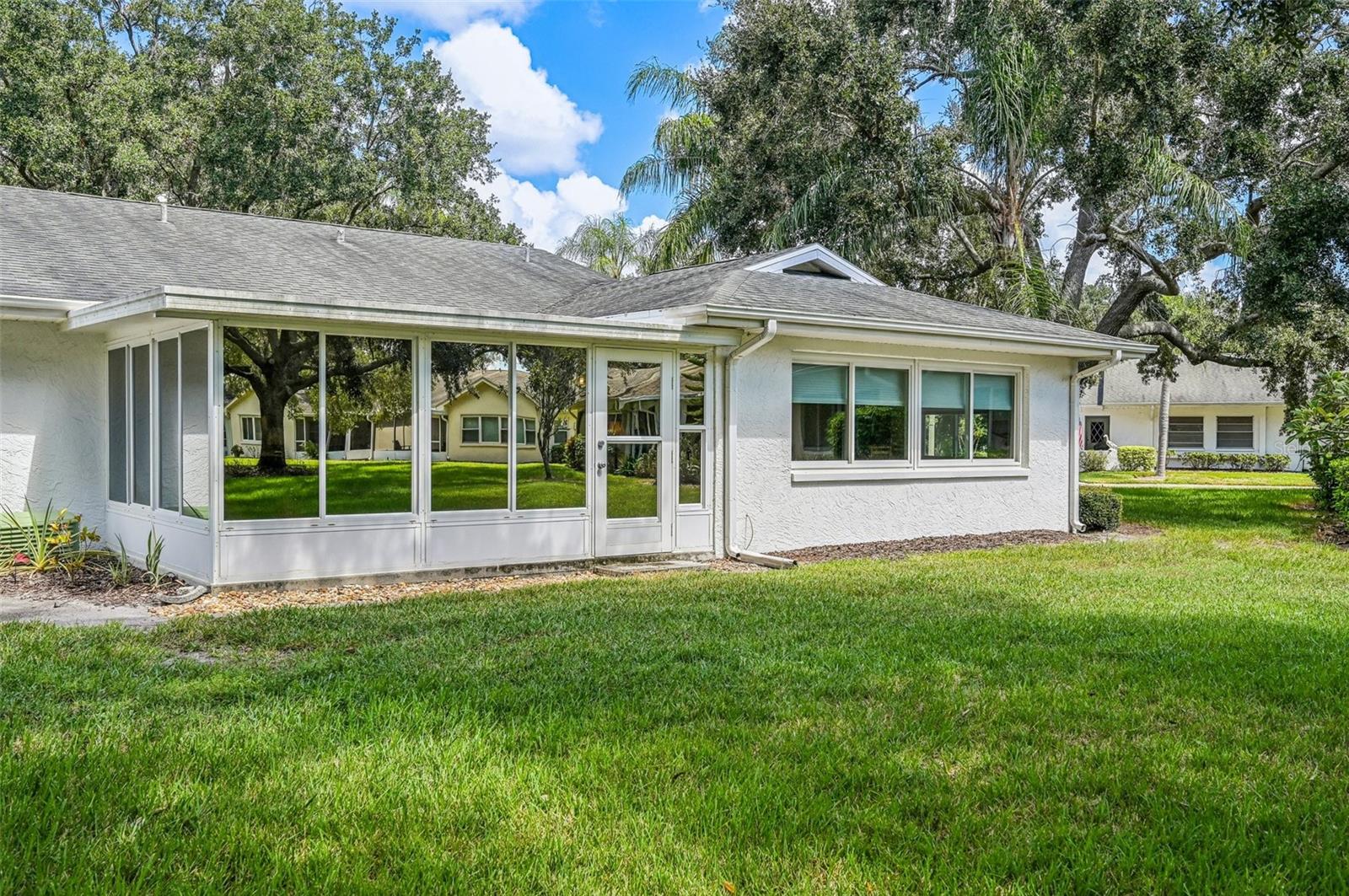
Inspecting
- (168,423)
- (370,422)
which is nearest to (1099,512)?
(370,422)

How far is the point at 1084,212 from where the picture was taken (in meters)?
18.3

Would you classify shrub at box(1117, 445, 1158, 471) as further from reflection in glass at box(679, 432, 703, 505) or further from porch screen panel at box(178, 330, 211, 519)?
porch screen panel at box(178, 330, 211, 519)

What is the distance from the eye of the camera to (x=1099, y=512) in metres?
13.6

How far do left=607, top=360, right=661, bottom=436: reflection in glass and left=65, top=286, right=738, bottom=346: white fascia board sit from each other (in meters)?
0.39

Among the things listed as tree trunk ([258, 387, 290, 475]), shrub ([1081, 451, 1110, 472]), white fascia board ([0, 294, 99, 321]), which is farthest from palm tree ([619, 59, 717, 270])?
shrub ([1081, 451, 1110, 472])

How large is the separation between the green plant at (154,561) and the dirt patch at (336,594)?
105cm

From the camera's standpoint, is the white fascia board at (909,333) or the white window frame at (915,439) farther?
the white window frame at (915,439)

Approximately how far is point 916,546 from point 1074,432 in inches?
145

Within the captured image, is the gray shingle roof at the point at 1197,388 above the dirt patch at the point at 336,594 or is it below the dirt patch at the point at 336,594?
above

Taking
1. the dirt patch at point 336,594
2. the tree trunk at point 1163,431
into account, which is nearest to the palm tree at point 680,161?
the dirt patch at point 336,594

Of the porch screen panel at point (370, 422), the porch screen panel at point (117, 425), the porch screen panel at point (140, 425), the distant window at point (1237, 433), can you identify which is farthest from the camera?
the distant window at point (1237, 433)

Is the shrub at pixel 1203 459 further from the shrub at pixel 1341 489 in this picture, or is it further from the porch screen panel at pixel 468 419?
the porch screen panel at pixel 468 419

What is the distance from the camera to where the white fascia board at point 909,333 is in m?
9.80

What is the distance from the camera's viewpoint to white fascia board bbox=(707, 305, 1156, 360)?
386 inches
